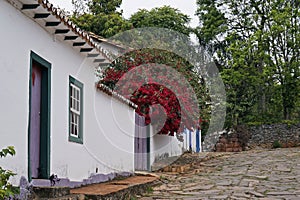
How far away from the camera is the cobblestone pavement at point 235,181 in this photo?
932 centimetres

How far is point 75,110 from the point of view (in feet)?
29.8

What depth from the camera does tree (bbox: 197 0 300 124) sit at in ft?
88.8

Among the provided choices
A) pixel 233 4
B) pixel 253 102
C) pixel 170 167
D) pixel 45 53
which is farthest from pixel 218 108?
pixel 45 53

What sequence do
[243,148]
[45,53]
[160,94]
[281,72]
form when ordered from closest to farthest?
1. [45,53]
2. [160,94]
3. [243,148]
4. [281,72]

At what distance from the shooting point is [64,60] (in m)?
8.41

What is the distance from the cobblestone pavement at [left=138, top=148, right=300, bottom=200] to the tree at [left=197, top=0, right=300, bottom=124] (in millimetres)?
10631

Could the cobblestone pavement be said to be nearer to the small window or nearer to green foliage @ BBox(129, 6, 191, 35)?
the small window

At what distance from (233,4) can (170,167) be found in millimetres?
17897

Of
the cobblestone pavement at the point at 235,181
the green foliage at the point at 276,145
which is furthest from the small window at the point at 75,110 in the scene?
the green foliage at the point at 276,145

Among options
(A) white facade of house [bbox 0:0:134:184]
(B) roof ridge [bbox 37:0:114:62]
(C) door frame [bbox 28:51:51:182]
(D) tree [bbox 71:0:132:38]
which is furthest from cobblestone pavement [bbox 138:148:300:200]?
(D) tree [bbox 71:0:132:38]

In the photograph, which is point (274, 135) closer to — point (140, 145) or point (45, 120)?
point (140, 145)

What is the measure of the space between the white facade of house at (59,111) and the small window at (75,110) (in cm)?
15

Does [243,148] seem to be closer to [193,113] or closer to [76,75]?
[193,113]

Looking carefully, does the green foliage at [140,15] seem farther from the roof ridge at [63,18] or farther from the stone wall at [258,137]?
the roof ridge at [63,18]
